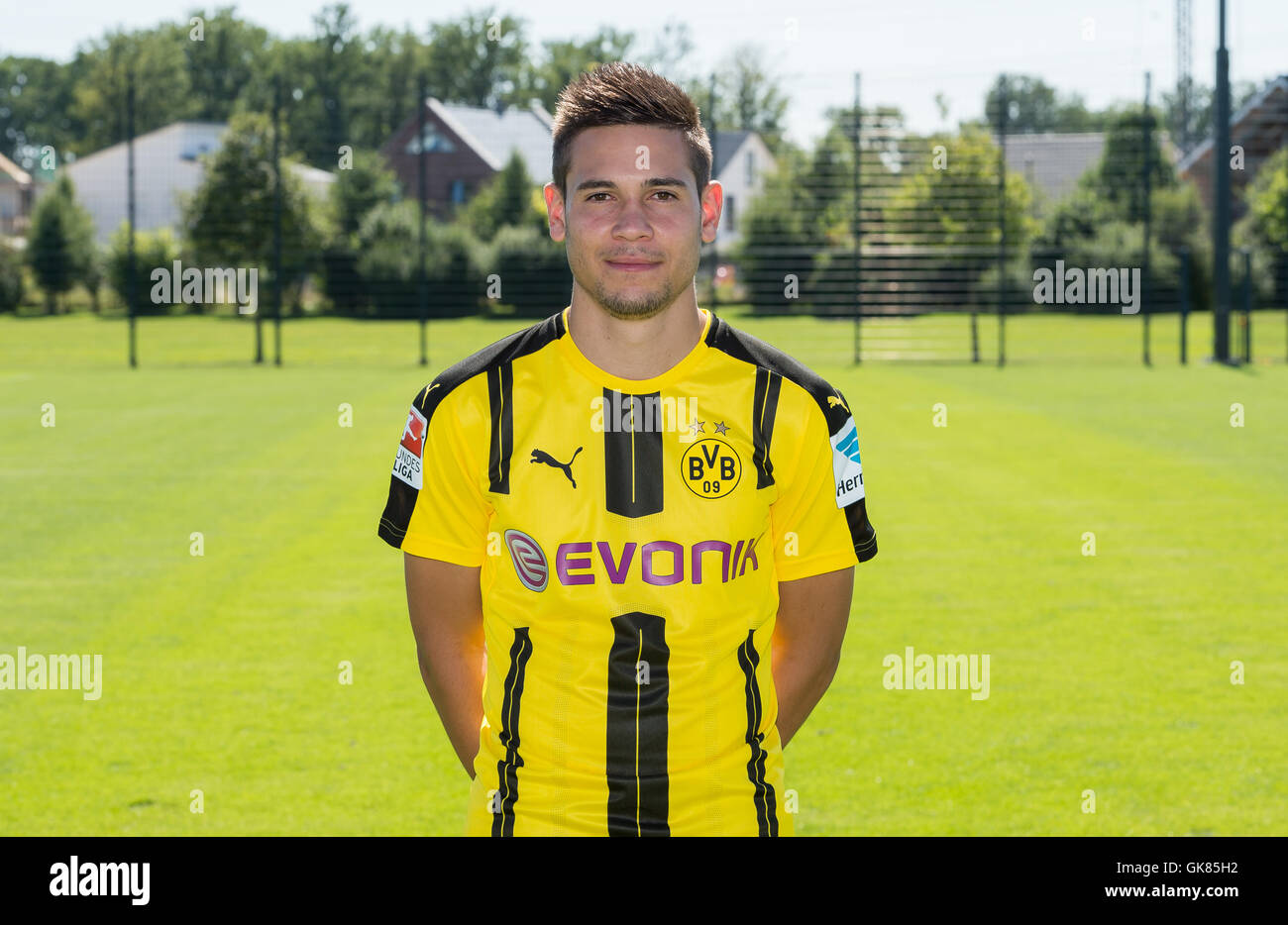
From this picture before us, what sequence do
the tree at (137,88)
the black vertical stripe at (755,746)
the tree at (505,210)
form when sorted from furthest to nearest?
the tree at (137,88) < the tree at (505,210) < the black vertical stripe at (755,746)

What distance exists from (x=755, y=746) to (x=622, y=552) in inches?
18.1

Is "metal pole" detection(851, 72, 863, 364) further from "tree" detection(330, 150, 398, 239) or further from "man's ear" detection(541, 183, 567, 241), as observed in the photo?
"man's ear" detection(541, 183, 567, 241)

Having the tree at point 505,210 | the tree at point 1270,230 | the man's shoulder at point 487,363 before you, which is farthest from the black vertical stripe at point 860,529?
the tree at point 505,210

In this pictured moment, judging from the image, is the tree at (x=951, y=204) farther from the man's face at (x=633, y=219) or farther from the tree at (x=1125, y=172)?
the man's face at (x=633, y=219)

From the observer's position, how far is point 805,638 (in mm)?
3049

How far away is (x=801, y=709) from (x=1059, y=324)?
40.1 meters

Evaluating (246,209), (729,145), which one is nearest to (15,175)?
(729,145)

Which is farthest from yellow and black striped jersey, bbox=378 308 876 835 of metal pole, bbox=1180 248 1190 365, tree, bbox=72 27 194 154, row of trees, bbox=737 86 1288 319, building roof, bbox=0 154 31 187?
tree, bbox=72 27 194 154

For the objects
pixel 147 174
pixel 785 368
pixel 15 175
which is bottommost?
pixel 785 368

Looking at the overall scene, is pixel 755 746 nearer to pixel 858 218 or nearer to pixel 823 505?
pixel 823 505

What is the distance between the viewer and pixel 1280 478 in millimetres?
12703

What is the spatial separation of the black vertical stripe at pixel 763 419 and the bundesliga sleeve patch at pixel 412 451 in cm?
66

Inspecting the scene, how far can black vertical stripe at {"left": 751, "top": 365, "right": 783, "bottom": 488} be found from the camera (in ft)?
8.98

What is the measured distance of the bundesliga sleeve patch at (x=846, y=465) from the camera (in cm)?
281
